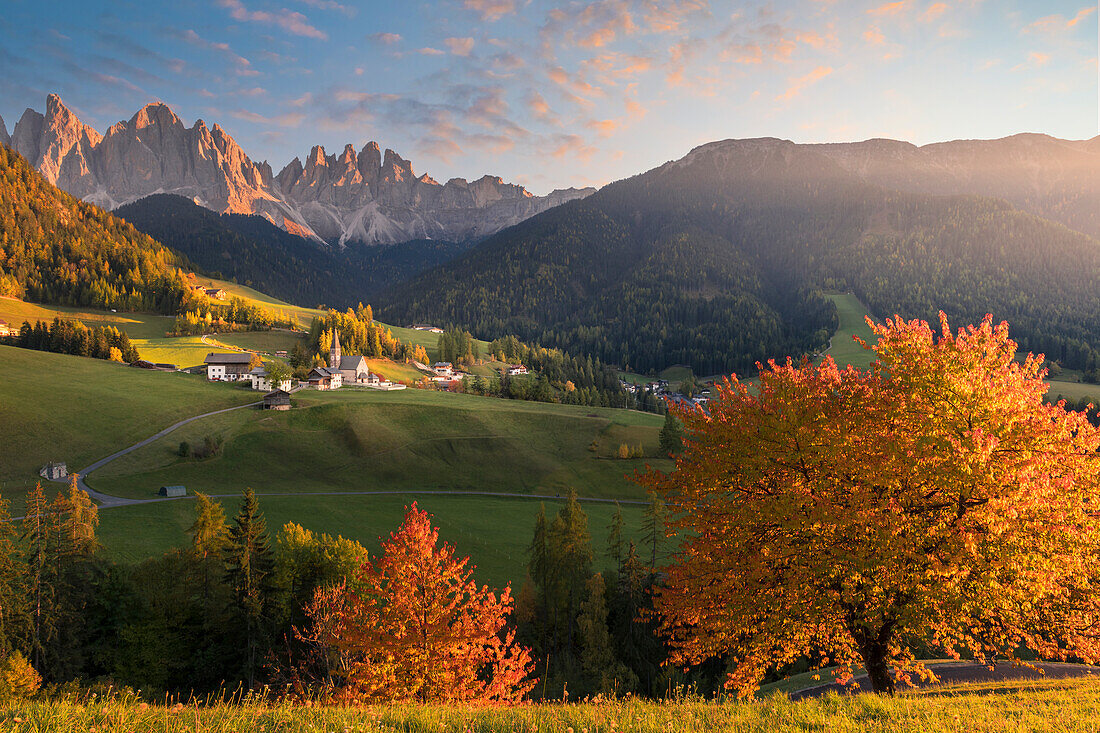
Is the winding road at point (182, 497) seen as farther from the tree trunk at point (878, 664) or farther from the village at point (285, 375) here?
the tree trunk at point (878, 664)

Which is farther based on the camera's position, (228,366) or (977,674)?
(228,366)

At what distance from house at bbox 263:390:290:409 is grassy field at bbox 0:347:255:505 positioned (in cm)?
762

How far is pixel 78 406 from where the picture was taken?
86875 millimetres

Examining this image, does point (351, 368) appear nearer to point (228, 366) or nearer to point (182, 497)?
point (228, 366)

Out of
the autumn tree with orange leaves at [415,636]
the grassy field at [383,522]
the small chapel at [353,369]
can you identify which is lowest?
the grassy field at [383,522]

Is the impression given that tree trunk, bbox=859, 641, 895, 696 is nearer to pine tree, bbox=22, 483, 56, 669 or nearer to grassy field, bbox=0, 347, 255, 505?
pine tree, bbox=22, 483, 56, 669

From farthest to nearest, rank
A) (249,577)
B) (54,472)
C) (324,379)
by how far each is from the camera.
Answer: (324,379)
(54,472)
(249,577)

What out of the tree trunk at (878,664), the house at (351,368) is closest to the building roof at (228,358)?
the house at (351,368)

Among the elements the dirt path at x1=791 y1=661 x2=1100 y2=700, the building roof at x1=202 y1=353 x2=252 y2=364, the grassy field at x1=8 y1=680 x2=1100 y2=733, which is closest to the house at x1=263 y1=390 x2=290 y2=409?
the building roof at x1=202 y1=353 x2=252 y2=364

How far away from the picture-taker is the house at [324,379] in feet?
423

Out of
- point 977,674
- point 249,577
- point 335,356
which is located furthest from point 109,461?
point 977,674

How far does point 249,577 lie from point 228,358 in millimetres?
113209

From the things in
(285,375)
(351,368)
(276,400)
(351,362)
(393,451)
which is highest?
(351,362)

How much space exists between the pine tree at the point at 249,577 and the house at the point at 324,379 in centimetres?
9191
